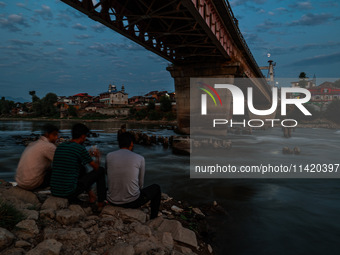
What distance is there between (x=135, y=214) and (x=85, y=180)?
1227mm

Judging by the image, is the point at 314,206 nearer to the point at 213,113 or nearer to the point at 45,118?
the point at 213,113

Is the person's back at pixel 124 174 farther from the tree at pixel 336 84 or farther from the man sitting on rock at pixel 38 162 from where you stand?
the tree at pixel 336 84

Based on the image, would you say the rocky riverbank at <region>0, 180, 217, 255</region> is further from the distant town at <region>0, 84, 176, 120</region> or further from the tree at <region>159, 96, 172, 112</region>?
the tree at <region>159, 96, 172, 112</region>

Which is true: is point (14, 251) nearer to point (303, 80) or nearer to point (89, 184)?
Answer: point (89, 184)

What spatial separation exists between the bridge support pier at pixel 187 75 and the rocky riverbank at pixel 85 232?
72.0 ft

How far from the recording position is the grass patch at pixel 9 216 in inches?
154

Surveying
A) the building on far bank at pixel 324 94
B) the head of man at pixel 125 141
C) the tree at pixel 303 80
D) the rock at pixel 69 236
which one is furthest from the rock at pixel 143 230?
the tree at pixel 303 80

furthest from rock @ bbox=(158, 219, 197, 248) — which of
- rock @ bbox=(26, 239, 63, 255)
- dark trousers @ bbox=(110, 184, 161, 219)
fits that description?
rock @ bbox=(26, 239, 63, 255)

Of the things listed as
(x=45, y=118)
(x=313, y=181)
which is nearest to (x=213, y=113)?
(x=313, y=181)

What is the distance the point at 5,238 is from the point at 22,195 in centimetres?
200

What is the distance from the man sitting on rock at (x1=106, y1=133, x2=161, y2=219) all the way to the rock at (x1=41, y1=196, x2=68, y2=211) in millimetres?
893

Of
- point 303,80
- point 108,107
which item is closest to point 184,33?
point 108,107

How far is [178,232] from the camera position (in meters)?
4.54

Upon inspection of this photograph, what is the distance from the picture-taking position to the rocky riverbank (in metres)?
3.66
